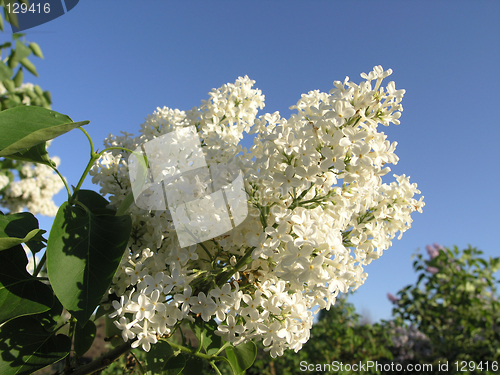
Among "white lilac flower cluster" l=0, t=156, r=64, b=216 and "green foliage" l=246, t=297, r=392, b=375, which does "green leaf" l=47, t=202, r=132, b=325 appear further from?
"white lilac flower cluster" l=0, t=156, r=64, b=216

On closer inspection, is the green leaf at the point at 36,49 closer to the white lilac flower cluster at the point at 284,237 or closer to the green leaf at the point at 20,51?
the green leaf at the point at 20,51

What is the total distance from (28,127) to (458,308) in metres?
3.82

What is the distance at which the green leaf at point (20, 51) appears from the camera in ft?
6.78

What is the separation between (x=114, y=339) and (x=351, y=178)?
78 cm

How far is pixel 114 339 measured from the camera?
0.93 meters

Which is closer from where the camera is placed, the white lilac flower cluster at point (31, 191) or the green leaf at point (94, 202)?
the green leaf at point (94, 202)

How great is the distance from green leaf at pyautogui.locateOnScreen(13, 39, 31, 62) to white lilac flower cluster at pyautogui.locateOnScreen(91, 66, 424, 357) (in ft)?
6.15

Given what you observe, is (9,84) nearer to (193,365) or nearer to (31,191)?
(31,191)

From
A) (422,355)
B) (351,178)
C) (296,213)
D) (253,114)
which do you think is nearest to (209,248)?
(296,213)

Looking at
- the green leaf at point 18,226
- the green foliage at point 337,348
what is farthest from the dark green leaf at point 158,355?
the green foliage at point 337,348

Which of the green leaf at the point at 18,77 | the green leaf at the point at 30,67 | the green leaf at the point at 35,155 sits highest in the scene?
the green leaf at the point at 30,67

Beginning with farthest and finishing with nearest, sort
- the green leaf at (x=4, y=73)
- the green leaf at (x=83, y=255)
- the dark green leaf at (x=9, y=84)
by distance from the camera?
the dark green leaf at (x=9, y=84)
the green leaf at (x=4, y=73)
the green leaf at (x=83, y=255)

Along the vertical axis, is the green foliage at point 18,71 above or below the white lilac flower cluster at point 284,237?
above

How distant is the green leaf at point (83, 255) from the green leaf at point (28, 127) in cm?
14
